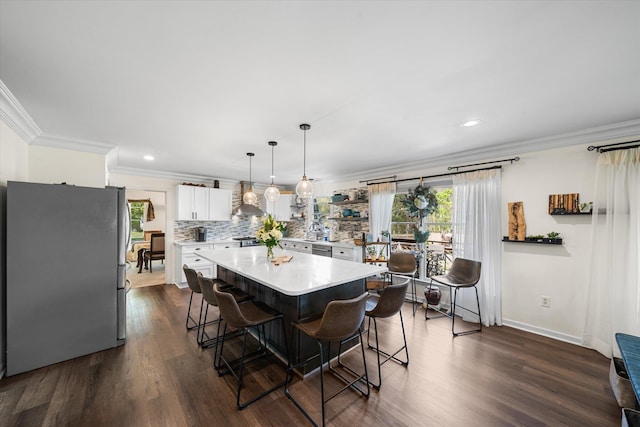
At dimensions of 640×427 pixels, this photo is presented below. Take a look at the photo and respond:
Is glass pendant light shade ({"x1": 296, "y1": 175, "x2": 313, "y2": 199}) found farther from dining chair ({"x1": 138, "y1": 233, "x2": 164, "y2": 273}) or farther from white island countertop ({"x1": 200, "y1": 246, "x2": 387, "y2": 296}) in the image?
dining chair ({"x1": 138, "y1": 233, "x2": 164, "y2": 273})

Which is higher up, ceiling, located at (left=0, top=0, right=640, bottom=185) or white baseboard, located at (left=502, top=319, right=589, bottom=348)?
ceiling, located at (left=0, top=0, right=640, bottom=185)

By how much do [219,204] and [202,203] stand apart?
1.31 feet

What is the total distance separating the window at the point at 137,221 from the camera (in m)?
8.74

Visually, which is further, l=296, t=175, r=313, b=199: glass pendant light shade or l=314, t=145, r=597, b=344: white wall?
l=296, t=175, r=313, b=199: glass pendant light shade

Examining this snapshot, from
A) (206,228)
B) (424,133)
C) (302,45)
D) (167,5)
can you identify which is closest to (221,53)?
(167,5)

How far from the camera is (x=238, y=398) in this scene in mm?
1844

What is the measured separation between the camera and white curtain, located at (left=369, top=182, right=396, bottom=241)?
15.2ft


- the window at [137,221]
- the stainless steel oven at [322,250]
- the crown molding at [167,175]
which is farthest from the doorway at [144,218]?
the stainless steel oven at [322,250]

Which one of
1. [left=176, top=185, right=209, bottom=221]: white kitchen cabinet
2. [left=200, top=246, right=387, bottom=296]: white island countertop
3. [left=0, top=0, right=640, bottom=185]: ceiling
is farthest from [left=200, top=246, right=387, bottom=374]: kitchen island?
[left=176, top=185, right=209, bottom=221]: white kitchen cabinet

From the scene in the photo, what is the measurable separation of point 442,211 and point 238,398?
384 cm

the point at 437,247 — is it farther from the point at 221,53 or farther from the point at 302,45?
the point at 221,53

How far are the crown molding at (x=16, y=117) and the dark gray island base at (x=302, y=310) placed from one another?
269 centimetres

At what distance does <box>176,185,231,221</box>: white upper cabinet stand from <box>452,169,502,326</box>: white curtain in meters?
5.02

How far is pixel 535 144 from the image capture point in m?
3.03
